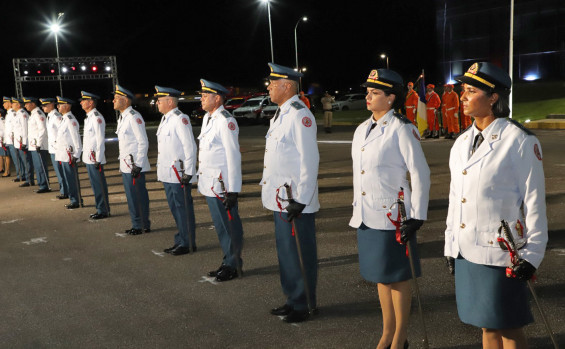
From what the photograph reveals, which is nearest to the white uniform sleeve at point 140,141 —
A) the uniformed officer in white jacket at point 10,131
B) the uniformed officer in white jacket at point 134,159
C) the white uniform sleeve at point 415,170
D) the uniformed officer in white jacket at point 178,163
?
the uniformed officer in white jacket at point 134,159

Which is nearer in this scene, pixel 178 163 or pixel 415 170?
pixel 415 170

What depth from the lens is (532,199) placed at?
3.00 metres

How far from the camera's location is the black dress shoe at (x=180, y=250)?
7311 millimetres

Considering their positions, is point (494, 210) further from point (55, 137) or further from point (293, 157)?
point (55, 137)

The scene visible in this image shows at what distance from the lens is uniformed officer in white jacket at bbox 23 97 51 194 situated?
512 inches

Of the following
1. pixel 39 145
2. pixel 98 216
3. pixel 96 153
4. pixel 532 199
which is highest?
pixel 39 145

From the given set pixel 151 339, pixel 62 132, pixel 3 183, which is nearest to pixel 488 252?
pixel 151 339

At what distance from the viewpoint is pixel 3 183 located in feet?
49.8

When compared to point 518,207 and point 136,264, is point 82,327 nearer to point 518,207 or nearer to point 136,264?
point 136,264

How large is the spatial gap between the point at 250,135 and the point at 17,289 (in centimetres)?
2122

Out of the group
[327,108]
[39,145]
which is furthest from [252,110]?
[39,145]

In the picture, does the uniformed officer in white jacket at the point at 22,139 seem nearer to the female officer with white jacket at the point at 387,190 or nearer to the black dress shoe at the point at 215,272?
the black dress shoe at the point at 215,272

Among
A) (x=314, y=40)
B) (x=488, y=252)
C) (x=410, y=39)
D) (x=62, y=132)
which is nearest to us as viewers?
(x=488, y=252)

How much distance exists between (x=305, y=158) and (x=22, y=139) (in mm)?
11390
